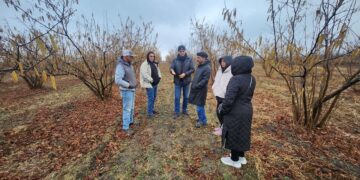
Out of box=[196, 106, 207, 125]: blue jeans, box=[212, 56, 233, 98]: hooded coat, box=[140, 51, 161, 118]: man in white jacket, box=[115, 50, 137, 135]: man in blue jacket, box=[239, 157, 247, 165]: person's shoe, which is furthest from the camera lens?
box=[140, 51, 161, 118]: man in white jacket

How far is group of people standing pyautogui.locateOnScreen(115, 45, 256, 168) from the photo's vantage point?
2.76m

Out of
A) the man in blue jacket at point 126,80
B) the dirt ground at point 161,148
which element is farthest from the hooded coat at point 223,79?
the man in blue jacket at point 126,80

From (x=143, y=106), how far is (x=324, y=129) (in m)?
5.11

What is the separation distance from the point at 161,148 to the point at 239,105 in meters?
1.78

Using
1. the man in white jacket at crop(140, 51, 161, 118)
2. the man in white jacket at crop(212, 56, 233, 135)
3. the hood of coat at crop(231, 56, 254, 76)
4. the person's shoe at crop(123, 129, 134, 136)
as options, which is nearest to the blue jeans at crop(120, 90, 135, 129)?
the person's shoe at crop(123, 129, 134, 136)

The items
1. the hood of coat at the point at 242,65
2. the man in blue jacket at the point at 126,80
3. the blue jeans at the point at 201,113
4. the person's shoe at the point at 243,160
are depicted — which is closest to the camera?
the hood of coat at the point at 242,65

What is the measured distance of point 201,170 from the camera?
3.05 m

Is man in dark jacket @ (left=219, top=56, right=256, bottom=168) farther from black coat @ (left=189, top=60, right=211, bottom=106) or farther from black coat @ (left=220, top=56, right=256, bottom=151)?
black coat @ (left=189, top=60, right=211, bottom=106)

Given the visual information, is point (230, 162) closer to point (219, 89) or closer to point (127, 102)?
point (219, 89)

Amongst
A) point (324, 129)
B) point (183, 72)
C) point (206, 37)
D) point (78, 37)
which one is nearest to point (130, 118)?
point (183, 72)

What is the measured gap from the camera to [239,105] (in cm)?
281

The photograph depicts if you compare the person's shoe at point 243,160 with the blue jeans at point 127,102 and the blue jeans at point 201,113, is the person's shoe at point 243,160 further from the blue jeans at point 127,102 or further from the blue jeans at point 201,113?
the blue jeans at point 127,102

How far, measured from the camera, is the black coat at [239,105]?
2.73m

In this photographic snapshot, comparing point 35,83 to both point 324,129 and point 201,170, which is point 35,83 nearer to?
point 201,170
